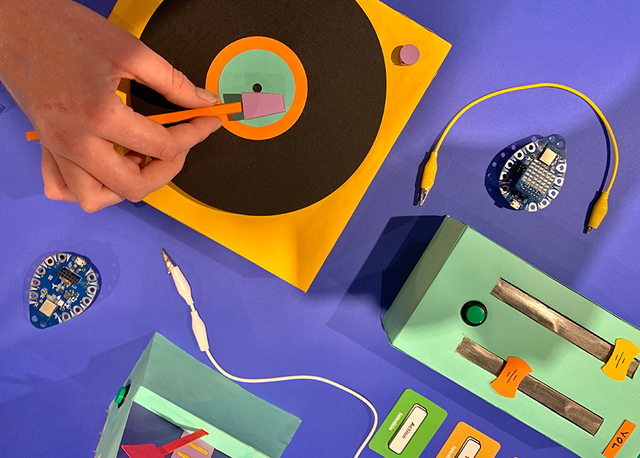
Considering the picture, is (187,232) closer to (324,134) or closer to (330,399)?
(324,134)

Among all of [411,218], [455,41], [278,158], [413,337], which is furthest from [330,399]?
[455,41]

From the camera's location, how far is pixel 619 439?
31.2 inches

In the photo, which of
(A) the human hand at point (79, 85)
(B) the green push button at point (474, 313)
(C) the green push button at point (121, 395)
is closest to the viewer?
(A) the human hand at point (79, 85)

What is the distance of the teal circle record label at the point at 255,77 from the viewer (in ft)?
2.75

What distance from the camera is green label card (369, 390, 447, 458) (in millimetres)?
953

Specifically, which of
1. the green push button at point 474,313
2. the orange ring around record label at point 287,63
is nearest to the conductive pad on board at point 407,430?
the green push button at point 474,313

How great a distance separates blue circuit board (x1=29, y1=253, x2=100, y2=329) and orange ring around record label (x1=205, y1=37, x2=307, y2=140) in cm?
48

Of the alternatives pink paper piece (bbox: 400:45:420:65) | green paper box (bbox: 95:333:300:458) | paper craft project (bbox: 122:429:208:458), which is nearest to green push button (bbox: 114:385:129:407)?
green paper box (bbox: 95:333:300:458)

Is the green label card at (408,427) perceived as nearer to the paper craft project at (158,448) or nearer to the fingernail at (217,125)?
the paper craft project at (158,448)

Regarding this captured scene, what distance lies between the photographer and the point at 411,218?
918 millimetres

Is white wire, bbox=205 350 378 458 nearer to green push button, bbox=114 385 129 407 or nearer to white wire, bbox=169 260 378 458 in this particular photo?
white wire, bbox=169 260 378 458

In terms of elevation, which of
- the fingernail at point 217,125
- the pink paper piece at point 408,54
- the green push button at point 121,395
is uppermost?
the pink paper piece at point 408,54

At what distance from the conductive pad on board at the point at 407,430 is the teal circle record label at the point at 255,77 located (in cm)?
77

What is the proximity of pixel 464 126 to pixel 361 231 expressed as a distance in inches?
13.1
